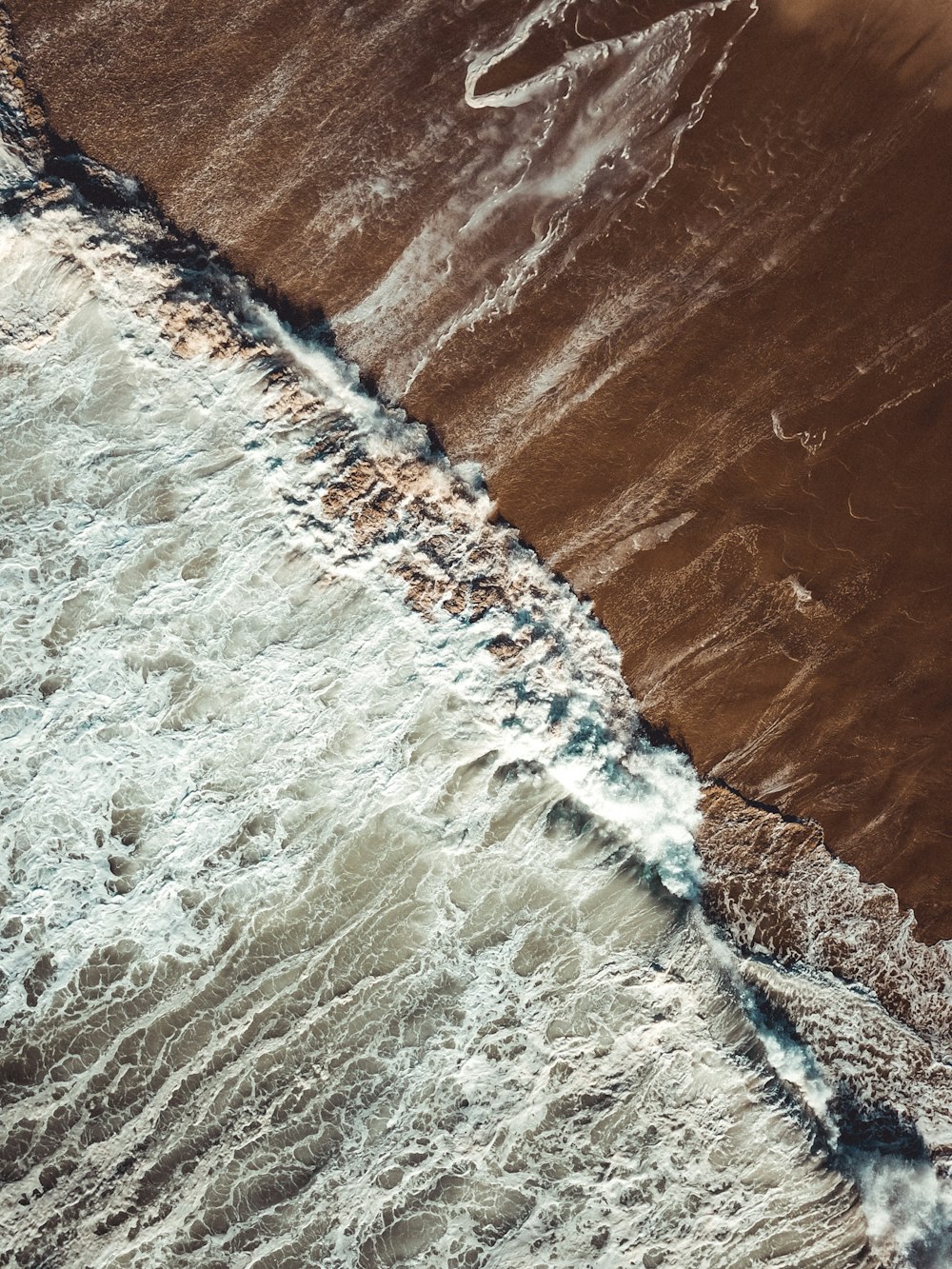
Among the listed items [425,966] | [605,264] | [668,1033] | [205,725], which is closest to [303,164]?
[605,264]

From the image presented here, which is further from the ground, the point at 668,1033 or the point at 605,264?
the point at 605,264

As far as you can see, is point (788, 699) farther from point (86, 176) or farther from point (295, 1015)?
point (86, 176)

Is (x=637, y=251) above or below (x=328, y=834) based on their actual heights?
above

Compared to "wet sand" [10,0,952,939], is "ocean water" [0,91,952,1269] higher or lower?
lower
